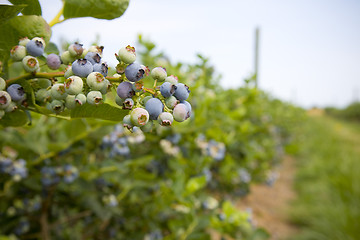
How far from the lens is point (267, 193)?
571 centimetres

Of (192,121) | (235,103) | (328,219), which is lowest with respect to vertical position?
(328,219)

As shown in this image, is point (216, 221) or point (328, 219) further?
point (328, 219)

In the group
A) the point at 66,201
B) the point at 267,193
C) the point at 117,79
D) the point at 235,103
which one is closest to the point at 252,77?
the point at 235,103

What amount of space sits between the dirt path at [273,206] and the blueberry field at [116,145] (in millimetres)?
66

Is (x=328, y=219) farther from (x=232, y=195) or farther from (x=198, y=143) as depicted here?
(x=198, y=143)

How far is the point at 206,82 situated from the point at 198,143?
2.01 ft

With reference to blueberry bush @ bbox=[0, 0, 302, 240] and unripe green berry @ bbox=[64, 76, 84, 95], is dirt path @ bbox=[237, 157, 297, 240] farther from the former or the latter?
unripe green berry @ bbox=[64, 76, 84, 95]

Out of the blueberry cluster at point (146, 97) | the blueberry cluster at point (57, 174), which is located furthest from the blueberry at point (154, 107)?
the blueberry cluster at point (57, 174)

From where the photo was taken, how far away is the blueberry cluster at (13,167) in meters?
1.16

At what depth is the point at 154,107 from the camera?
0.41m

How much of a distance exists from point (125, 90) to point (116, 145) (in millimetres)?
1031

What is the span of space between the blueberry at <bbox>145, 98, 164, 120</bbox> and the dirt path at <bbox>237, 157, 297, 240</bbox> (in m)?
3.51

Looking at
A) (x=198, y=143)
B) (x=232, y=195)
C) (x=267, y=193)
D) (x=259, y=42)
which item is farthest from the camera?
(x=259, y=42)

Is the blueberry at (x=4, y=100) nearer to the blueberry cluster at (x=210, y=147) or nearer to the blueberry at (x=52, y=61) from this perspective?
the blueberry at (x=52, y=61)
